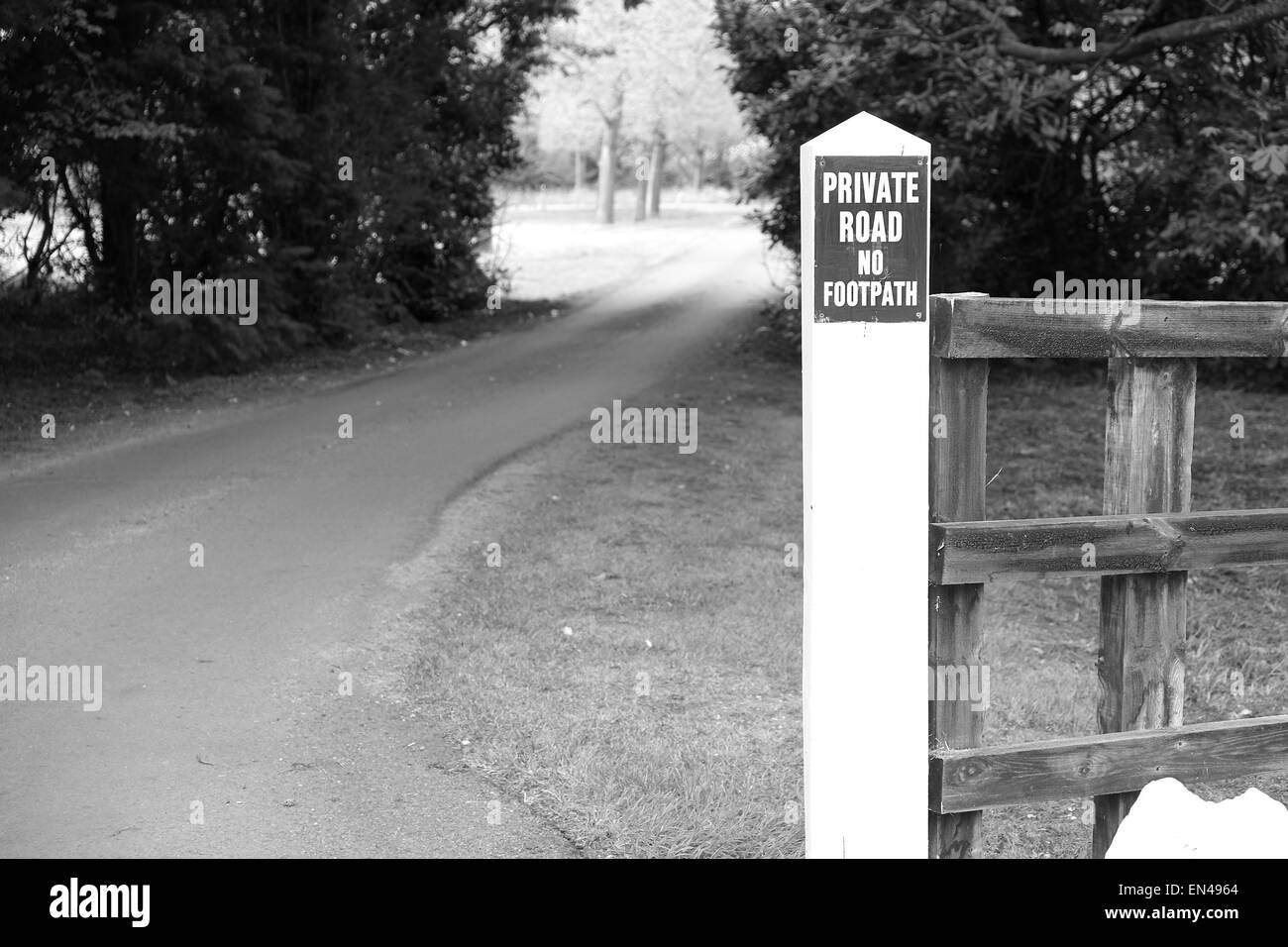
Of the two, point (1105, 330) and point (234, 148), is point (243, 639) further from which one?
point (234, 148)

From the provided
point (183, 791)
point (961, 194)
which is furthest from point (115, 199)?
point (183, 791)

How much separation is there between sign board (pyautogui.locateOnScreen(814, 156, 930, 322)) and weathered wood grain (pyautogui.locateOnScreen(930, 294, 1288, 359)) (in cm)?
17

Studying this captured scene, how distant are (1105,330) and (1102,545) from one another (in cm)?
58

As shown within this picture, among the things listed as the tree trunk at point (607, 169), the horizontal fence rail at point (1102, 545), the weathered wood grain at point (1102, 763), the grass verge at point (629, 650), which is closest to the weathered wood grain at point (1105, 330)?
the horizontal fence rail at point (1102, 545)

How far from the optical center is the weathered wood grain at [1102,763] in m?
3.65

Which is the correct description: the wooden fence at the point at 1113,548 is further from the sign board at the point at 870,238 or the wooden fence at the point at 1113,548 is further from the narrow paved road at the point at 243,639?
the narrow paved road at the point at 243,639

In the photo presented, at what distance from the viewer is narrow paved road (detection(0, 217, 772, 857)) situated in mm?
4688

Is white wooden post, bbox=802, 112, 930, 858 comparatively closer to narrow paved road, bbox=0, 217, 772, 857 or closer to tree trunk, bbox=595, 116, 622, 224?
narrow paved road, bbox=0, 217, 772, 857

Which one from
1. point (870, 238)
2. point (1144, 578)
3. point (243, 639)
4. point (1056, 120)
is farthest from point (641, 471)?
point (870, 238)

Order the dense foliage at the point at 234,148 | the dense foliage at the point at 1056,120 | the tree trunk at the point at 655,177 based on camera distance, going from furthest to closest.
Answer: the tree trunk at the point at 655,177 < the dense foliage at the point at 234,148 < the dense foliage at the point at 1056,120

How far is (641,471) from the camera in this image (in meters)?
11.5

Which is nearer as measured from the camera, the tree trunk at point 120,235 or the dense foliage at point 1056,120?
the dense foliage at point 1056,120

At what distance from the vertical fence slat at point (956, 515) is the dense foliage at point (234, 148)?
1066 centimetres

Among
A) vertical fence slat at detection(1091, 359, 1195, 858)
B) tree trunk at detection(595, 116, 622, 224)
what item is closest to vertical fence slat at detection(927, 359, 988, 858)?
vertical fence slat at detection(1091, 359, 1195, 858)
